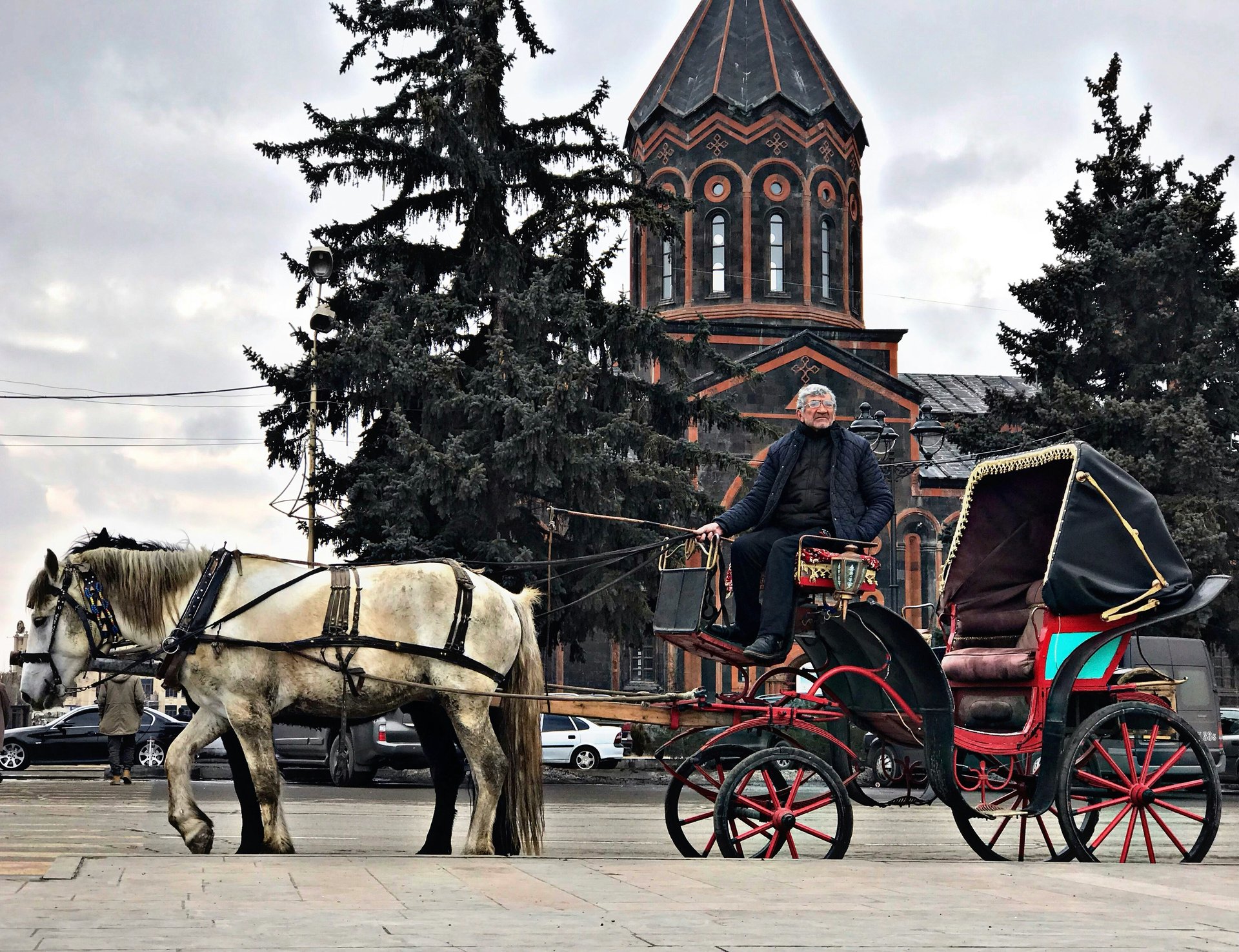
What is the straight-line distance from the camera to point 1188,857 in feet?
32.0

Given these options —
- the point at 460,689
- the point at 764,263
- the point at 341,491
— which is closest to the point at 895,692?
the point at 460,689

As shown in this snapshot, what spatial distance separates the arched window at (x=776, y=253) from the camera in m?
47.3

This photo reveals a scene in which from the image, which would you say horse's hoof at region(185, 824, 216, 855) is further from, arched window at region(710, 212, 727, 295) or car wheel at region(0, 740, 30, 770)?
arched window at region(710, 212, 727, 295)

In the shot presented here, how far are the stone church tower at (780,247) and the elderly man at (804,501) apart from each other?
35597 mm

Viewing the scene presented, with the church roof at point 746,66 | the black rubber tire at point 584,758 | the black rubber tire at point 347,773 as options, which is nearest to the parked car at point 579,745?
the black rubber tire at point 584,758

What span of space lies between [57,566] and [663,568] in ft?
12.4

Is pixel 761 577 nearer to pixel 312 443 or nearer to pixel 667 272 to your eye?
pixel 312 443

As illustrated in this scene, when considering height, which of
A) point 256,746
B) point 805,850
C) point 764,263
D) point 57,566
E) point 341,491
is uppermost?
point 764,263

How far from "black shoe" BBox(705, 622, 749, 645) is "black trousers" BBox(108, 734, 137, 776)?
14700 mm

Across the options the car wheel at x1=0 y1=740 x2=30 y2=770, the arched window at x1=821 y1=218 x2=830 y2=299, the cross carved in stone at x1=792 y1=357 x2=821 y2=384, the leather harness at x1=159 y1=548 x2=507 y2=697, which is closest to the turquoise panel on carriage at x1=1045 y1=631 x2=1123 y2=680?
the leather harness at x1=159 y1=548 x2=507 y2=697

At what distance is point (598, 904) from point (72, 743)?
2395cm

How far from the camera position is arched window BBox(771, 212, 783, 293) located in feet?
155

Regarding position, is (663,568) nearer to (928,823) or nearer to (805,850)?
(805,850)

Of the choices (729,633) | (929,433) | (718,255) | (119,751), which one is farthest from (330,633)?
(718,255)
